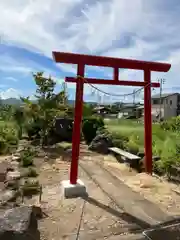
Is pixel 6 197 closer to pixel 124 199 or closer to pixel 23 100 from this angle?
pixel 124 199

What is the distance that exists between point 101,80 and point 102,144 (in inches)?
222

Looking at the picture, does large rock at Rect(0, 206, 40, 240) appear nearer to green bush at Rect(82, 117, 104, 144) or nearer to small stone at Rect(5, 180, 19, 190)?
small stone at Rect(5, 180, 19, 190)

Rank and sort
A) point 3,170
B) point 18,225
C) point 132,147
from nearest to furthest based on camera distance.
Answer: point 18,225 → point 3,170 → point 132,147

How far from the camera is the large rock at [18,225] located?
10.4 feet

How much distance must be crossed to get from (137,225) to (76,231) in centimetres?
95

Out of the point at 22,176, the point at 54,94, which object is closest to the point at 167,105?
the point at 54,94

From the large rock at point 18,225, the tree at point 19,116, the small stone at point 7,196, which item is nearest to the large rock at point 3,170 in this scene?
the small stone at point 7,196

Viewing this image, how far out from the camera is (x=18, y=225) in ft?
10.8

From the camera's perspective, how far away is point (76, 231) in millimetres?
→ 4102

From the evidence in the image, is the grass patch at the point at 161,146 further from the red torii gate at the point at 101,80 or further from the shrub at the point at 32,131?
the shrub at the point at 32,131

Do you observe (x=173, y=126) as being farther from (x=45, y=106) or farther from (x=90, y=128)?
(x=45, y=106)

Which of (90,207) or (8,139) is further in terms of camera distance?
(8,139)

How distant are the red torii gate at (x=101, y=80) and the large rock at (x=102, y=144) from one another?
14.0ft

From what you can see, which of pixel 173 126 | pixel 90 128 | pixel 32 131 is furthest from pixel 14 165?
pixel 173 126
